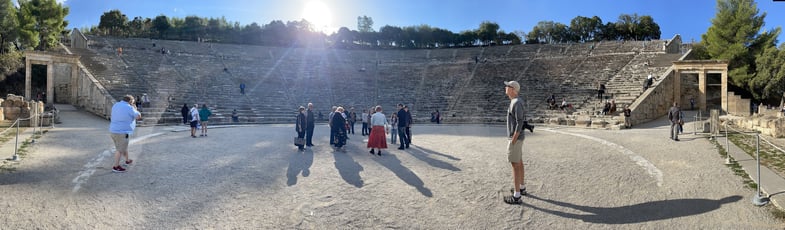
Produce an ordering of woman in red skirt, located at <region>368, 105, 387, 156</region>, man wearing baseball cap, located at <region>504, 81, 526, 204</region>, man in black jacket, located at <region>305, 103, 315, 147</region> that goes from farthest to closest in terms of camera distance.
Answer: man in black jacket, located at <region>305, 103, 315, 147</region> → woman in red skirt, located at <region>368, 105, 387, 156</region> → man wearing baseball cap, located at <region>504, 81, 526, 204</region>

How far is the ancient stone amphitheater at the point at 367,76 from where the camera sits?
23.5m

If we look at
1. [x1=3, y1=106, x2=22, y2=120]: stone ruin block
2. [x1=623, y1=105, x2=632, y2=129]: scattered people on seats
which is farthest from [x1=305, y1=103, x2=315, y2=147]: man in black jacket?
[x1=623, y1=105, x2=632, y2=129]: scattered people on seats

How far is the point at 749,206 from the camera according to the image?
4.57m

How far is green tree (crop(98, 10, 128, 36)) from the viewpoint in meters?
47.4

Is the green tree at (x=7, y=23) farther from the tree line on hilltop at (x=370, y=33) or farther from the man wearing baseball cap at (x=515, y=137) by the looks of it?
the man wearing baseball cap at (x=515, y=137)

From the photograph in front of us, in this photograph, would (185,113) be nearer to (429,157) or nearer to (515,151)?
(429,157)

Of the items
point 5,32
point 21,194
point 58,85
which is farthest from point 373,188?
point 5,32

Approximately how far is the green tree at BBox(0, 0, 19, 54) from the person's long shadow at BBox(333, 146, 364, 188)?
109 ft

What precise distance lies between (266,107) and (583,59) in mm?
24149

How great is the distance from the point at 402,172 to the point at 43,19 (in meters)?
37.7

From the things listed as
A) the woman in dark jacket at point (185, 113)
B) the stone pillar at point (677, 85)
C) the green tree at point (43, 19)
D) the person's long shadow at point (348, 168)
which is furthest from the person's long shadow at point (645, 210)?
the green tree at point (43, 19)

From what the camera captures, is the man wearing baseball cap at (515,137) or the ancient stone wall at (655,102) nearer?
the man wearing baseball cap at (515,137)

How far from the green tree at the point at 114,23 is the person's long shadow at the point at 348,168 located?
2002 inches

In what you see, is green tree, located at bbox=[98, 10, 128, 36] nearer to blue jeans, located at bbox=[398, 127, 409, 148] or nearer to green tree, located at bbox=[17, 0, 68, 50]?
green tree, located at bbox=[17, 0, 68, 50]
